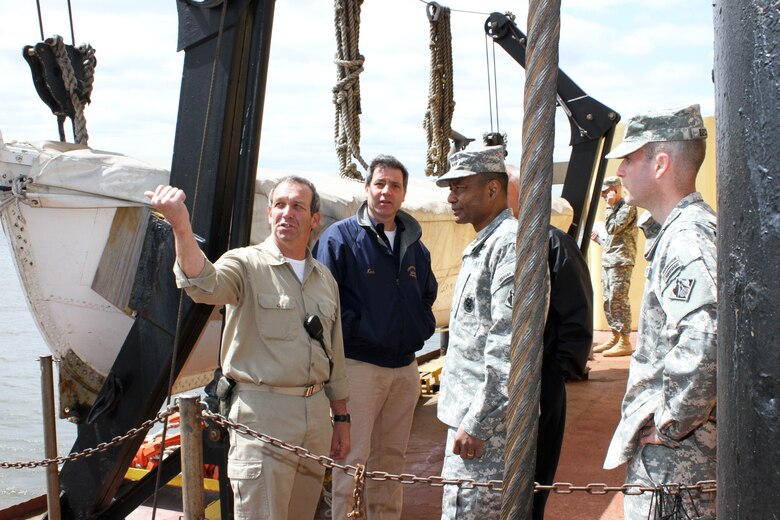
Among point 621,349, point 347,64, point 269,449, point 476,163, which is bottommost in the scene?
point 621,349

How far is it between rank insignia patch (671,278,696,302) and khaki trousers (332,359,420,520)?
6.67 feet

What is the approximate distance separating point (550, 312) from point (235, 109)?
1.83 metres

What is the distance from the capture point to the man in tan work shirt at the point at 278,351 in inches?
113

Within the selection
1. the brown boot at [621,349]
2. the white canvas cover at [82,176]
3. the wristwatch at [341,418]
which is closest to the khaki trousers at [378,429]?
the wristwatch at [341,418]

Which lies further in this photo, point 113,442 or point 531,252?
point 113,442

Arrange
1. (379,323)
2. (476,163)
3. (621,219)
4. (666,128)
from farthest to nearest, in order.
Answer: (621,219), (379,323), (476,163), (666,128)

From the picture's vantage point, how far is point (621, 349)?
9305 millimetres

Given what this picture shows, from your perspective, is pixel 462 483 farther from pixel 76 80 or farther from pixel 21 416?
pixel 21 416

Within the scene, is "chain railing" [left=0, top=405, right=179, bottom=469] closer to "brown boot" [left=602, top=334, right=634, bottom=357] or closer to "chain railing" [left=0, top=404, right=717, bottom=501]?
"chain railing" [left=0, top=404, right=717, bottom=501]

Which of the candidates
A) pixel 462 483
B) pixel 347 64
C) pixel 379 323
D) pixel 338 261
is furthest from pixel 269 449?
pixel 347 64

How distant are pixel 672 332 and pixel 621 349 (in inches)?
302

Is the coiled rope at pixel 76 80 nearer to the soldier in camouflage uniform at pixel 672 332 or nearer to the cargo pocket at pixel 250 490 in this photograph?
the cargo pocket at pixel 250 490

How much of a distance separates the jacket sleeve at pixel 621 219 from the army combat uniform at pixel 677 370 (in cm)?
673

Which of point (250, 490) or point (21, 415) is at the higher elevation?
point (250, 490)
